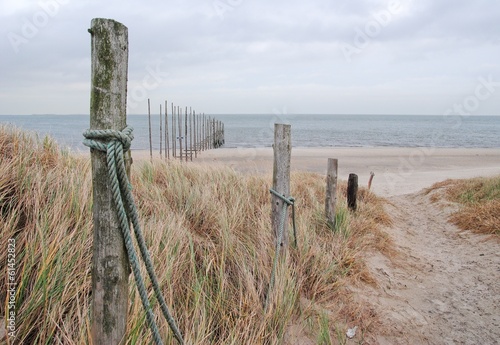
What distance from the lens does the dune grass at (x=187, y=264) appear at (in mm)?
2406

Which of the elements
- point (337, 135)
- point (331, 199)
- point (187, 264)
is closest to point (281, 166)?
point (187, 264)

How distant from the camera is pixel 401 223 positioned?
7.29 metres

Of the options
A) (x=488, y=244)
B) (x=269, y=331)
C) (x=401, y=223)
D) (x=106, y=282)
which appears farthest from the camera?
(x=401, y=223)

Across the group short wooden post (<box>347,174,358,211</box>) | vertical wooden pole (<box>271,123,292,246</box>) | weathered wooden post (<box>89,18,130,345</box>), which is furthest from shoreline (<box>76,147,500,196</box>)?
weathered wooden post (<box>89,18,130,345</box>)

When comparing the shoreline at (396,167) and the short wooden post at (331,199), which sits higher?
the short wooden post at (331,199)

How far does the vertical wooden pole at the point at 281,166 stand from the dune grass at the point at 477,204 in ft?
13.7

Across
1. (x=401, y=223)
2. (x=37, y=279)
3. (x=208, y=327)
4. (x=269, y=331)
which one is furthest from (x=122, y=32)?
(x=401, y=223)

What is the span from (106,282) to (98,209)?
35cm

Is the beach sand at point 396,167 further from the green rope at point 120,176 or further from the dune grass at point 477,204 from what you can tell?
the green rope at point 120,176

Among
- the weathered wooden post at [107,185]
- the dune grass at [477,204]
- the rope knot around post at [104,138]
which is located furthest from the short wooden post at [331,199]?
the rope knot around post at [104,138]

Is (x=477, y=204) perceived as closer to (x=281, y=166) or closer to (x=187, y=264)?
(x=281, y=166)

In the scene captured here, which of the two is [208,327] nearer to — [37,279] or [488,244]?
[37,279]

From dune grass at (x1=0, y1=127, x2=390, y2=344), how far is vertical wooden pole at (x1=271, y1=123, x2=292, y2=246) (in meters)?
0.33

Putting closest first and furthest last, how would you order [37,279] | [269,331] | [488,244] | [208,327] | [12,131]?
[37,279], [208,327], [269,331], [12,131], [488,244]
